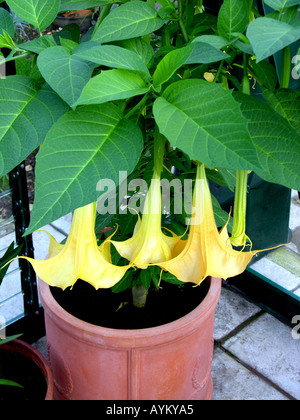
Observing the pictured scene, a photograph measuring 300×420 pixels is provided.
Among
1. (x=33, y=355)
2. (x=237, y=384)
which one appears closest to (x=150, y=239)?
(x=33, y=355)

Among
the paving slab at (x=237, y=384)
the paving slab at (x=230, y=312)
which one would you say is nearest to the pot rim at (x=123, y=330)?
the paving slab at (x=237, y=384)

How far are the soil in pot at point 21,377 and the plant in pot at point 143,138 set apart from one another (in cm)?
17

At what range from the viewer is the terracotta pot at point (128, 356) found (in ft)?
3.02

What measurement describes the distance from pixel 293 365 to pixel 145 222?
0.83 metres

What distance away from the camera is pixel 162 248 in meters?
0.71

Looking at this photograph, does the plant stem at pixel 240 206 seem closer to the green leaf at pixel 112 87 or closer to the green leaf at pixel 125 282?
the green leaf at pixel 112 87

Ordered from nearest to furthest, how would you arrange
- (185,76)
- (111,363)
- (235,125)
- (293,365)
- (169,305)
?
(235,125)
(185,76)
(111,363)
(169,305)
(293,365)

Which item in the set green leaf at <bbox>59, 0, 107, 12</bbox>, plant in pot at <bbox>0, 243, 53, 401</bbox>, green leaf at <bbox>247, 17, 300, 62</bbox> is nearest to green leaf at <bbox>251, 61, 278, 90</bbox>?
green leaf at <bbox>247, 17, 300, 62</bbox>

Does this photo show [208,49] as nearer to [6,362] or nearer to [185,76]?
[185,76]

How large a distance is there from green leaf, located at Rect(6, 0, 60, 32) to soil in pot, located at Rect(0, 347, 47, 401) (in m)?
0.71

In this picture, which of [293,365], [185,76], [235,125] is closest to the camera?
[235,125]

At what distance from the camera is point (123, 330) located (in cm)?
92
